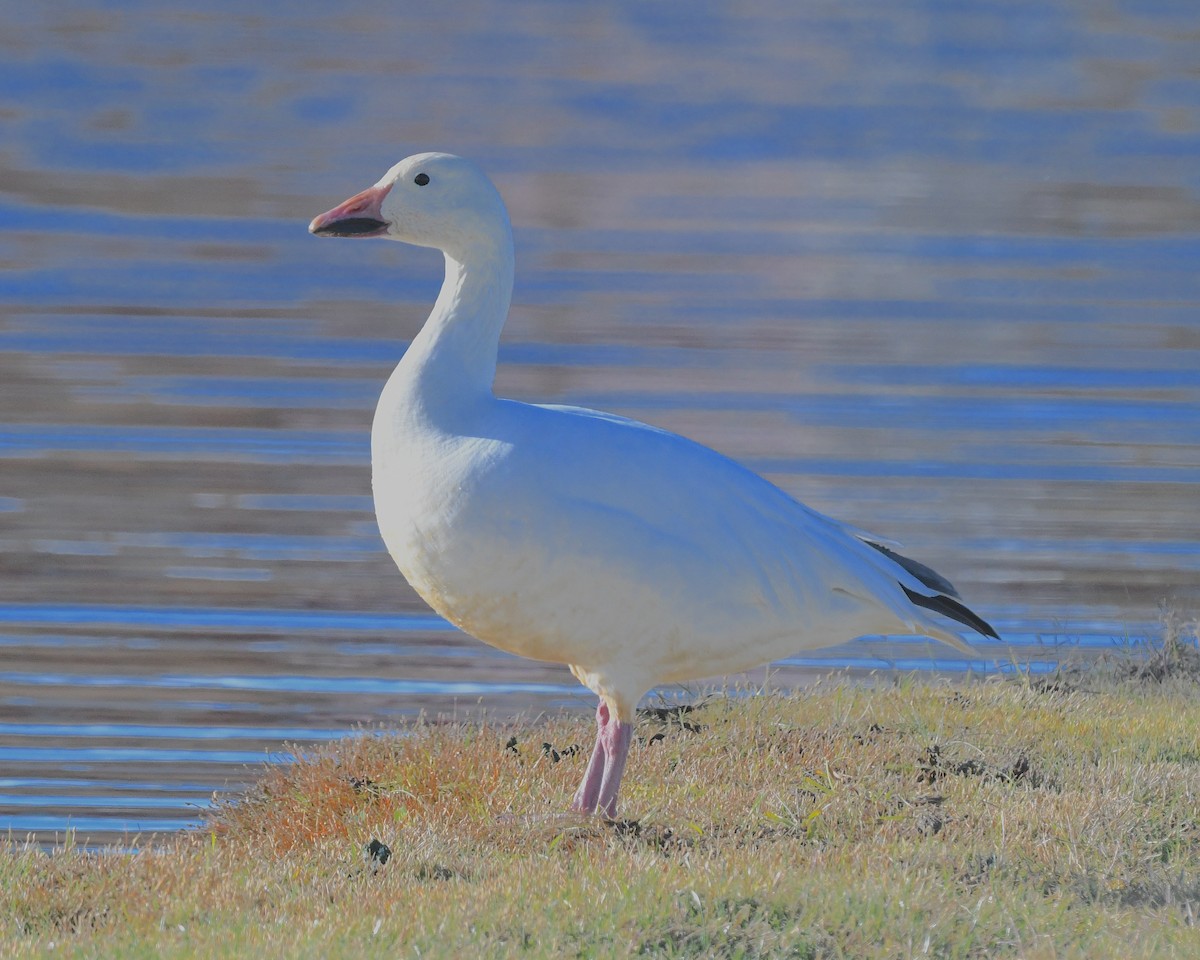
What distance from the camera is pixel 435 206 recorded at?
19.8ft

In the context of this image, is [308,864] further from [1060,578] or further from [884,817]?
[1060,578]

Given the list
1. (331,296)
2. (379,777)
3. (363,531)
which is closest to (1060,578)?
(363,531)

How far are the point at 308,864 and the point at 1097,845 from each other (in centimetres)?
214

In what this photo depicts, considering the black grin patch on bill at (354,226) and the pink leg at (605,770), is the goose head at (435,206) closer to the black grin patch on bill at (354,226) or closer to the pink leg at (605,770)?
the black grin patch on bill at (354,226)

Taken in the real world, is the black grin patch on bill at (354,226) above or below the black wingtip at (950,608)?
above

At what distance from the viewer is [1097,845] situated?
546cm

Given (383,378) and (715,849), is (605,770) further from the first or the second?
(383,378)

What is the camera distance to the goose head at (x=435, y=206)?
6.04m

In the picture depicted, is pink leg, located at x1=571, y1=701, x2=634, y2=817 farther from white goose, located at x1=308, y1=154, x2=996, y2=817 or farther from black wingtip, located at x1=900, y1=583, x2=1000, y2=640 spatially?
black wingtip, located at x1=900, y1=583, x2=1000, y2=640

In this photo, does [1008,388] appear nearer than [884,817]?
No

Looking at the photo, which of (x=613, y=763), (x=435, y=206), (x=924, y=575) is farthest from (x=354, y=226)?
(x=924, y=575)

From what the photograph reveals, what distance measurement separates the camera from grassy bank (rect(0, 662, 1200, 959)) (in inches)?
187

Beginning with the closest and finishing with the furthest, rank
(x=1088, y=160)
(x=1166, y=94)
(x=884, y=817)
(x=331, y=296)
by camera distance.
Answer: (x=884, y=817)
(x=331, y=296)
(x=1088, y=160)
(x=1166, y=94)

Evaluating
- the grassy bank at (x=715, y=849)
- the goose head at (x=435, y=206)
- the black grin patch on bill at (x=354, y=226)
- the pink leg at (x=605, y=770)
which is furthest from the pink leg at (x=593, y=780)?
the black grin patch on bill at (x=354, y=226)
